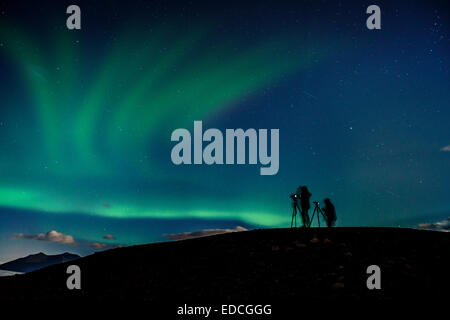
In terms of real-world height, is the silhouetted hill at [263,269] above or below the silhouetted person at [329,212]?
Answer: below

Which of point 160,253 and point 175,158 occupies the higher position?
point 175,158

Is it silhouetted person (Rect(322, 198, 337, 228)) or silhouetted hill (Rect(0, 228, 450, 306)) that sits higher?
silhouetted person (Rect(322, 198, 337, 228))

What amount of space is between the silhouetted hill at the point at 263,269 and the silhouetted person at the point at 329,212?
0.80m

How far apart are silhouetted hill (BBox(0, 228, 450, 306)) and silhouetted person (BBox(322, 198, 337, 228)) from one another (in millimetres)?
796

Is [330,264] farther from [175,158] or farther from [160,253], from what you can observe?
[160,253]

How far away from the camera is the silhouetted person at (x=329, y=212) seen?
645 inches

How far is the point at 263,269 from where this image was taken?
12641 millimetres

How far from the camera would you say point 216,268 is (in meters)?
13.2

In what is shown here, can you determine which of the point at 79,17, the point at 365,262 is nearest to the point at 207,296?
the point at 365,262

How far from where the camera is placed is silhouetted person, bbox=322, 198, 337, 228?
16375mm

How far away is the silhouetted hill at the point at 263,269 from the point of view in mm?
10633

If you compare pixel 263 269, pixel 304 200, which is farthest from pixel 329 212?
pixel 263 269

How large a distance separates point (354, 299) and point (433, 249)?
5264 mm

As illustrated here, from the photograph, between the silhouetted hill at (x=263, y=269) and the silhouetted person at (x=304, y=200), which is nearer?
the silhouetted hill at (x=263, y=269)
